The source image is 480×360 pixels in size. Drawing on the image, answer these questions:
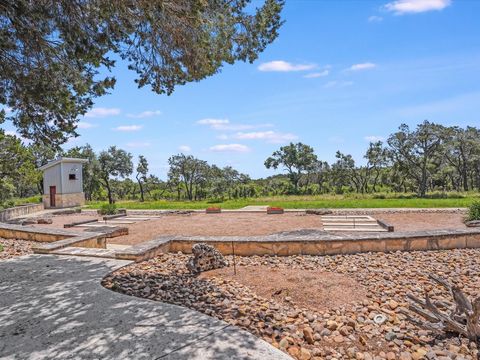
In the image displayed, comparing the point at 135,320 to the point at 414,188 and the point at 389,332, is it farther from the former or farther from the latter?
the point at 414,188

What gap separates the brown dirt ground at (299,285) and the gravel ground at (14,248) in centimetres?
451

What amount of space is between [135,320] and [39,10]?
4.07m

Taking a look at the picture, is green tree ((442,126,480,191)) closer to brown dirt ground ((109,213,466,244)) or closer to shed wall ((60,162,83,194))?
brown dirt ground ((109,213,466,244))

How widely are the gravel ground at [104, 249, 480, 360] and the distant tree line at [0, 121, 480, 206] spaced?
2635cm

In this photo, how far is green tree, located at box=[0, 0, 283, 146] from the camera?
4387 millimetres

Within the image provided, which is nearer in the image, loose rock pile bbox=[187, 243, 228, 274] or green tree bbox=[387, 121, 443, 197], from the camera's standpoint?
loose rock pile bbox=[187, 243, 228, 274]

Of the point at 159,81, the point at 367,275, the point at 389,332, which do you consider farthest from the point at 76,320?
the point at 367,275

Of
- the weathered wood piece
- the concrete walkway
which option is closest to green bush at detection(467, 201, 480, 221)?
the weathered wood piece

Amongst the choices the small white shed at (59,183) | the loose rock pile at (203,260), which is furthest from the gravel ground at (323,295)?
the small white shed at (59,183)

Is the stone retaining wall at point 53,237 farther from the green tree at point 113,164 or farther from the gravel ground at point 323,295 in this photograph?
the green tree at point 113,164

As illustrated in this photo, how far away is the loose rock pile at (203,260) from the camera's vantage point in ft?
18.4

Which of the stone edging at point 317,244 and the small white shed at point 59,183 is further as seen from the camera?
the small white shed at point 59,183

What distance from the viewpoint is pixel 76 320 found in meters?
3.43

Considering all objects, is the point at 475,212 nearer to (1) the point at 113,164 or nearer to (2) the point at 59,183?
(2) the point at 59,183
